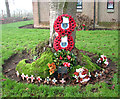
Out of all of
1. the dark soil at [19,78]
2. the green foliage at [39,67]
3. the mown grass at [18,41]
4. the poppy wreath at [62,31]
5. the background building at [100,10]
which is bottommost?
the dark soil at [19,78]

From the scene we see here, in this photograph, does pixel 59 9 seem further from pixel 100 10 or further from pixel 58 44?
pixel 100 10

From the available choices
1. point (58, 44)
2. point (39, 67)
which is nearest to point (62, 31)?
point (58, 44)

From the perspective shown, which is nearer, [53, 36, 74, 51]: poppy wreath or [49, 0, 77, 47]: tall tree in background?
[53, 36, 74, 51]: poppy wreath

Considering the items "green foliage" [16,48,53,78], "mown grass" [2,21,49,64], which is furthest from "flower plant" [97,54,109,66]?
"mown grass" [2,21,49,64]

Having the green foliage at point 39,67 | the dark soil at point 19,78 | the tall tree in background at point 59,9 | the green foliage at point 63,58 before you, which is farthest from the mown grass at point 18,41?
the tall tree in background at point 59,9

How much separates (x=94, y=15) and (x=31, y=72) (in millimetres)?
10273

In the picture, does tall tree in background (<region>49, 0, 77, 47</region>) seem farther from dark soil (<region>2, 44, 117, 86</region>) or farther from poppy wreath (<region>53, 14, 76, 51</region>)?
dark soil (<region>2, 44, 117, 86</region>)

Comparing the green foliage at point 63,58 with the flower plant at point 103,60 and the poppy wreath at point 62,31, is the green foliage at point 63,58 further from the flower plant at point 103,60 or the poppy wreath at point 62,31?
the flower plant at point 103,60

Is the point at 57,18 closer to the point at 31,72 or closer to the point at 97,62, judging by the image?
the point at 31,72

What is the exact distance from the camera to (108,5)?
13.4 metres

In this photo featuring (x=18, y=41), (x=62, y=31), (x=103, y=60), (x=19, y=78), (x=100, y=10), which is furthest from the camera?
(x=100, y=10)

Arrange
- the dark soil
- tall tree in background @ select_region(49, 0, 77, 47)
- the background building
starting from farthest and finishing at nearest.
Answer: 1. the background building
2. tall tree in background @ select_region(49, 0, 77, 47)
3. the dark soil

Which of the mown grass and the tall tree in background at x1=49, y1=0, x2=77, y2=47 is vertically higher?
the tall tree in background at x1=49, y1=0, x2=77, y2=47

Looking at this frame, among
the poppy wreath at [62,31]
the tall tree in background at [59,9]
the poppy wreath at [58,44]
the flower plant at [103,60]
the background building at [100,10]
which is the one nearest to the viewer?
the poppy wreath at [62,31]
